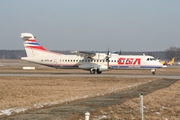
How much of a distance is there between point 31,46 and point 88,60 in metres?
9.58

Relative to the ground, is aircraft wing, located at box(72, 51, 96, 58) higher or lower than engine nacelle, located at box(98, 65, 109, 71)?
higher

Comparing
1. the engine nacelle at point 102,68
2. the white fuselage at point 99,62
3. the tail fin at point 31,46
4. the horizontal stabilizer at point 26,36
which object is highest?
the horizontal stabilizer at point 26,36

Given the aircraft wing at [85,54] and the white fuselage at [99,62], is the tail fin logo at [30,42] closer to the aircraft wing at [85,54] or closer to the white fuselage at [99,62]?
the white fuselage at [99,62]


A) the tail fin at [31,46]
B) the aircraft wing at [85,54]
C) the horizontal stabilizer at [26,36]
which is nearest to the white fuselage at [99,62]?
the aircraft wing at [85,54]

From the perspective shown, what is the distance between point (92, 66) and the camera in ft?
176

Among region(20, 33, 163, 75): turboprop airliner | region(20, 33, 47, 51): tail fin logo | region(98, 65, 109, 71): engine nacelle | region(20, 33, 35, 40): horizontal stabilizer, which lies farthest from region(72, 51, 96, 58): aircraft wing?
region(20, 33, 35, 40): horizontal stabilizer

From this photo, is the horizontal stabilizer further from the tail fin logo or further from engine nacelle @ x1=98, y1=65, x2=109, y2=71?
engine nacelle @ x1=98, y1=65, x2=109, y2=71

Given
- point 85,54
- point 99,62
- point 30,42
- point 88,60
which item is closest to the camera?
point 85,54

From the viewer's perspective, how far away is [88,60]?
54.2m

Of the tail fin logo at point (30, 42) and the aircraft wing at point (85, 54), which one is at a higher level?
the tail fin logo at point (30, 42)

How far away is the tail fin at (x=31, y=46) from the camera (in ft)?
182

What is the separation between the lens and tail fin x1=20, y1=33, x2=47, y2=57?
2186 inches

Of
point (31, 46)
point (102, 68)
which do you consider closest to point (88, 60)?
point (102, 68)

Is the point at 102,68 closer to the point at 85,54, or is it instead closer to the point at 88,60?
the point at 88,60
